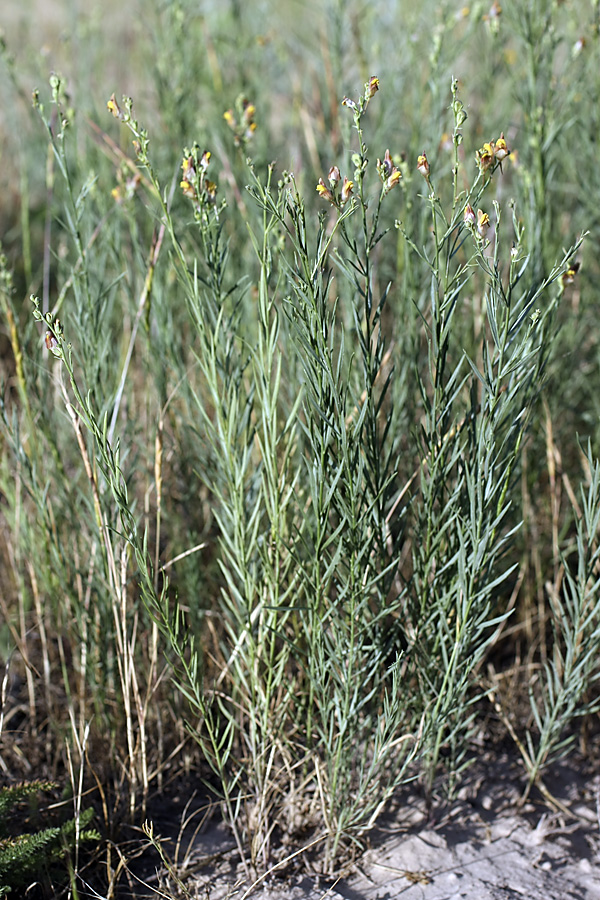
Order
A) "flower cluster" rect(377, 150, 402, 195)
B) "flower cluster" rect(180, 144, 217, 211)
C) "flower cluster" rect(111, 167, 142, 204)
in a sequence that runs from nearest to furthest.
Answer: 1. "flower cluster" rect(377, 150, 402, 195)
2. "flower cluster" rect(180, 144, 217, 211)
3. "flower cluster" rect(111, 167, 142, 204)

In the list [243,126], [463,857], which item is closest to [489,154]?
[243,126]

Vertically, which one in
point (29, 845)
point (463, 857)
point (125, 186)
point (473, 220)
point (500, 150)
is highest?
point (125, 186)

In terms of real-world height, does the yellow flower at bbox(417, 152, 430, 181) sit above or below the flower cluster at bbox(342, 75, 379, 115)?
below

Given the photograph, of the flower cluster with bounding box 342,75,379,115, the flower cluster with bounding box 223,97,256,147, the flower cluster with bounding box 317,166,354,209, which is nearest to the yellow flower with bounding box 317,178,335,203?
the flower cluster with bounding box 317,166,354,209

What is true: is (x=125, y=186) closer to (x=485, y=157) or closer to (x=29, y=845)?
(x=485, y=157)

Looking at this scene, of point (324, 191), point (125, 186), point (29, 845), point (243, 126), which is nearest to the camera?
point (324, 191)

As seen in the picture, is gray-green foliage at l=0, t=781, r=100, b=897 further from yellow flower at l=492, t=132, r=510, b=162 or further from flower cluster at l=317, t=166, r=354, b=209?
yellow flower at l=492, t=132, r=510, b=162

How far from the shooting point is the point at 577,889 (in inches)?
58.9

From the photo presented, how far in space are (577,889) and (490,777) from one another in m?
0.31

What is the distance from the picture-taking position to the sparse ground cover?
124 cm

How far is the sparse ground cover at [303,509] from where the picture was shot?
4.08 feet

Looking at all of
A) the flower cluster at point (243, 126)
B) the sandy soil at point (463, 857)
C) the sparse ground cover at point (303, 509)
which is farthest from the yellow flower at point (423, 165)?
the sandy soil at point (463, 857)

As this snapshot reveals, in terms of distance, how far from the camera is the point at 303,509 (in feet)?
4.69

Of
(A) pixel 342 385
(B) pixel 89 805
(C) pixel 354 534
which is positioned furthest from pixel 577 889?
(A) pixel 342 385
